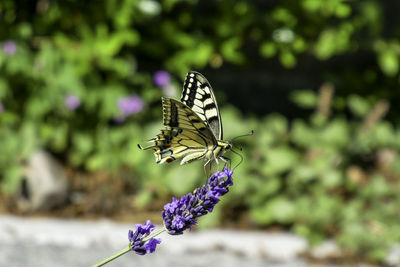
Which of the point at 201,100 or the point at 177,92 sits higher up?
the point at 177,92

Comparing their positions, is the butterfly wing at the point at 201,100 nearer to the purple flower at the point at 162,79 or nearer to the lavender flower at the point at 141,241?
the lavender flower at the point at 141,241

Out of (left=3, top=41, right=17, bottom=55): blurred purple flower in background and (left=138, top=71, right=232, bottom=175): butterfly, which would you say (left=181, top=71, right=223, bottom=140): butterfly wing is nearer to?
(left=138, top=71, right=232, bottom=175): butterfly

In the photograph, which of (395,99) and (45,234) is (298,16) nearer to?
(395,99)

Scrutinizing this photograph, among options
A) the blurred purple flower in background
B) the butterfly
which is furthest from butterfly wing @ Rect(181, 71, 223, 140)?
the blurred purple flower in background

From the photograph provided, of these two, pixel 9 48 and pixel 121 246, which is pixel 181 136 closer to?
pixel 121 246

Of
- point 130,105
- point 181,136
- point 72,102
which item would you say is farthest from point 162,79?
point 181,136

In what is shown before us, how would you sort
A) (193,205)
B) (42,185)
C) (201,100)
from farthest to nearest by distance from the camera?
(42,185)
(201,100)
(193,205)
